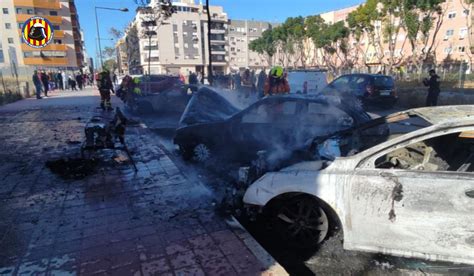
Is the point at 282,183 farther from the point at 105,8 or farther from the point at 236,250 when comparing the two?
the point at 105,8

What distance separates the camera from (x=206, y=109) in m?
7.16

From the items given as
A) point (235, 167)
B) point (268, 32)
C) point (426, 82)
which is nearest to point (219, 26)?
point (268, 32)

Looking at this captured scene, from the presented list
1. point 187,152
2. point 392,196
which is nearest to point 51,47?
point 187,152

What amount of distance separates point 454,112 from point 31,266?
431cm

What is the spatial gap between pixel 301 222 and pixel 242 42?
104m

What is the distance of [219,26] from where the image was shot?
90938 mm

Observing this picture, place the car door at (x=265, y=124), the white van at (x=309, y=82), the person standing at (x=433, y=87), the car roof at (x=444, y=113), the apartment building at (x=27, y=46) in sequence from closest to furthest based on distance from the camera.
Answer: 1. the car roof at (x=444, y=113)
2. the car door at (x=265, y=124)
3. the person standing at (x=433, y=87)
4. the white van at (x=309, y=82)
5. the apartment building at (x=27, y=46)

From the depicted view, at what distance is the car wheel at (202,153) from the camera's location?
639cm

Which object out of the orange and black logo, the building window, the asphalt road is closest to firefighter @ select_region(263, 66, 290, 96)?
the asphalt road

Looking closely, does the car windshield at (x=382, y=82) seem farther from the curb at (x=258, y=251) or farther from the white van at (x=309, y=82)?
the curb at (x=258, y=251)

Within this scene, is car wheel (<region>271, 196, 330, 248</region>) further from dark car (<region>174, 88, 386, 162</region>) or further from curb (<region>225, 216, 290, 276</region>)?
dark car (<region>174, 88, 386, 162</region>)

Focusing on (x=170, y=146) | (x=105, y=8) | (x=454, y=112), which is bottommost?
(x=170, y=146)

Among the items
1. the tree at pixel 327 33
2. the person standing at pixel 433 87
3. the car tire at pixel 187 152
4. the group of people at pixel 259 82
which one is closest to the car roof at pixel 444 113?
the car tire at pixel 187 152

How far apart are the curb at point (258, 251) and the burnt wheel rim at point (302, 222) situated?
→ 34cm
